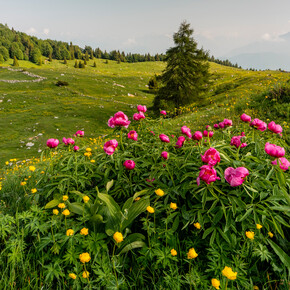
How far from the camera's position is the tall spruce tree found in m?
22.5

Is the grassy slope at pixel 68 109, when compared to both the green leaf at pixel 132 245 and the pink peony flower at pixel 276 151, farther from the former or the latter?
the green leaf at pixel 132 245

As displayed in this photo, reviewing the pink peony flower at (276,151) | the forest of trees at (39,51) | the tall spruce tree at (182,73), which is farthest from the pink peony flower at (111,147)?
the forest of trees at (39,51)

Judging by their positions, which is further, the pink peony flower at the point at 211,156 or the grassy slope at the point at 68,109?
the grassy slope at the point at 68,109

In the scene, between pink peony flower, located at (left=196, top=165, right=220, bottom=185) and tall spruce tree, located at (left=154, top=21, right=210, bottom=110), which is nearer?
pink peony flower, located at (left=196, top=165, right=220, bottom=185)

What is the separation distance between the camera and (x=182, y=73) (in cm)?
2270

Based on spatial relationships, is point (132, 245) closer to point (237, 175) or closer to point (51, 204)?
point (51, 204)

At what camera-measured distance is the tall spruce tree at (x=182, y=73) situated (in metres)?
22.5

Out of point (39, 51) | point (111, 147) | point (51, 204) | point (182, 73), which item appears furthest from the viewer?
point (39, 51)

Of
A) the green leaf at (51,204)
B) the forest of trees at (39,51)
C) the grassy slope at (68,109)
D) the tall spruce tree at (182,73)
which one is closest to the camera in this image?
the green leaf at (51,204)

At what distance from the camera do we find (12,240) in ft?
6.91

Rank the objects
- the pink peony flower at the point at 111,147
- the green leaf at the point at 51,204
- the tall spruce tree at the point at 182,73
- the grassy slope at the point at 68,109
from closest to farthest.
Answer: the green leaf at the point at 51,204
the pink peony flower at the point at 111,147
the grassy slope at the point at 68,109
the tall spruce tree at the point at 182,73

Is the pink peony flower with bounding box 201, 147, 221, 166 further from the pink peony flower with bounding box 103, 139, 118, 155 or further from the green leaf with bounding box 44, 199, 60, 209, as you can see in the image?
the green leaf with bounding box 44, 199, 60, 209

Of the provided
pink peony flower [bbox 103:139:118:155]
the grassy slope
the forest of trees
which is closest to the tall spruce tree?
the grassy slope

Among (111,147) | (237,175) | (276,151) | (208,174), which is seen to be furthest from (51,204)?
(276,151)
